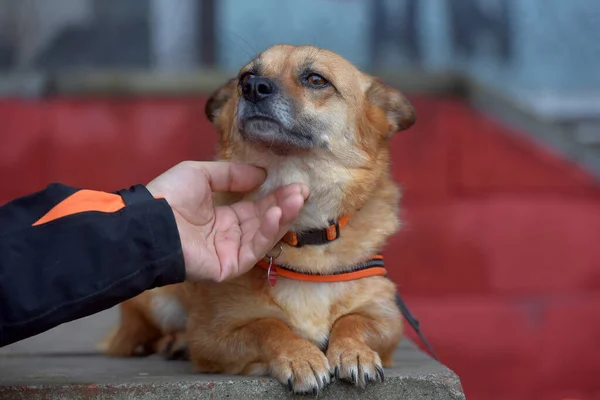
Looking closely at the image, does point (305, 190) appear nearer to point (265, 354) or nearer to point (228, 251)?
point (228, 251)

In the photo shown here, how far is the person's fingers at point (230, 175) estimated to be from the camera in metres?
2.42

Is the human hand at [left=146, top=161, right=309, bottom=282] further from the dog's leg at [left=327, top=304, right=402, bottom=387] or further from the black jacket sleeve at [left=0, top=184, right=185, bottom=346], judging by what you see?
the dog's leg at [left=327, top=304, right=402, bottom=387]

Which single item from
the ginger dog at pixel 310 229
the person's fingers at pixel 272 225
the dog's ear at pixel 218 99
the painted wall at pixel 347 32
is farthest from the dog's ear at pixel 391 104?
the painted wall at pixel 347 32

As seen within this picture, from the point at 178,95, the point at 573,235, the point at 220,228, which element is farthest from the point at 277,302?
the point at 573,235

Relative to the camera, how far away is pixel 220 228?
236 centimetres

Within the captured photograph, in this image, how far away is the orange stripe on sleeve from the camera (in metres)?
1.99

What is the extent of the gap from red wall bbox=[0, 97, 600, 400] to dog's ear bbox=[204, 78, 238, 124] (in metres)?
1.68

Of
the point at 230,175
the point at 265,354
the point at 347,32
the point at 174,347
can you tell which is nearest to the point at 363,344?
the point at 265,354

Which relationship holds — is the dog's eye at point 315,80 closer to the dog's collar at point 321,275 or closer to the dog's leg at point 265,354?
the dog's collar at point 321,275

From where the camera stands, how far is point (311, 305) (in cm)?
256

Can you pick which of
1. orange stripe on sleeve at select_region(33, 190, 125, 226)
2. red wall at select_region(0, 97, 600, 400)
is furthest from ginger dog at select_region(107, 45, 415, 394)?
red wall at select_region(0, 97, 600, 400)

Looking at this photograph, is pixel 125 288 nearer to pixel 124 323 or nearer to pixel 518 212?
pixel 124 323

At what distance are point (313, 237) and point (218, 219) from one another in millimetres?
369

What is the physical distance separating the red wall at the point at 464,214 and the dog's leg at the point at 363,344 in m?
2.16
